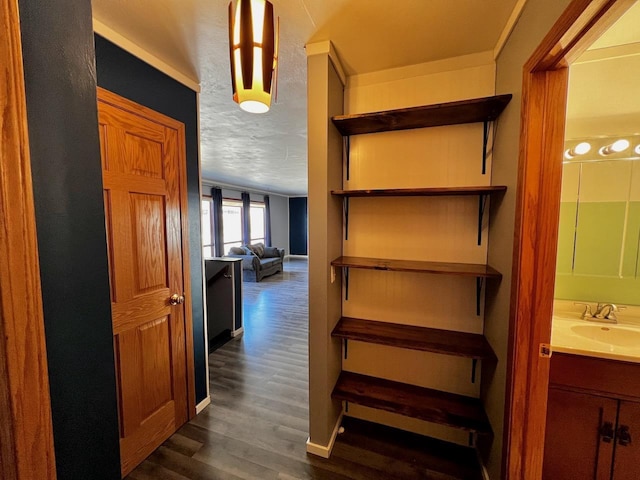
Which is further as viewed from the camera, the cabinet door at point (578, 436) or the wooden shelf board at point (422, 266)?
the wooden shelf board at point (422, 266)

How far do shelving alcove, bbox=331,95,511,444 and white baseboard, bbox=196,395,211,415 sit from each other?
116 cm

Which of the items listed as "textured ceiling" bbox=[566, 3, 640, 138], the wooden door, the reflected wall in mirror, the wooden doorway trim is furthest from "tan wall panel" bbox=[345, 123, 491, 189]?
the wooden doorway trim

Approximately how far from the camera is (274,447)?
1746 mm

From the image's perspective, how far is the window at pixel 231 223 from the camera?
764 cm

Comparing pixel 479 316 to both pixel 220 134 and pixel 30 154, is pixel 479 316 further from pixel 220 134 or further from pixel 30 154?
pixel 220 134

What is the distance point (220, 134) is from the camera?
3143 mm

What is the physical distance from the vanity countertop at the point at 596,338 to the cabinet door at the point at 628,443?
24 centimetres

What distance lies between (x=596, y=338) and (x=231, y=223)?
25.8 feet

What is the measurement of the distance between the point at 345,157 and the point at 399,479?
202cm

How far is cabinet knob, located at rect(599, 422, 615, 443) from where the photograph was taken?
48.8 inches

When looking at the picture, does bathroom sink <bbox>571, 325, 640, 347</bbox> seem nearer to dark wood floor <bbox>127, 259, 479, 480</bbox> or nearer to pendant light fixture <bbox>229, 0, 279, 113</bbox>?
dark wood floor <bbox>127, 259, 479, 480</bbox>

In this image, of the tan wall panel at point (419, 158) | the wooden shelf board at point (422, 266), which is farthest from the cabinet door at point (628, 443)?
the tan wall panel at point (419, 158)

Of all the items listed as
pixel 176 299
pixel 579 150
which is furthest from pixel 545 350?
pixel 176 299

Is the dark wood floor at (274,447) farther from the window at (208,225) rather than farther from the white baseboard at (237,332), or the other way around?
the window at (208,225)
